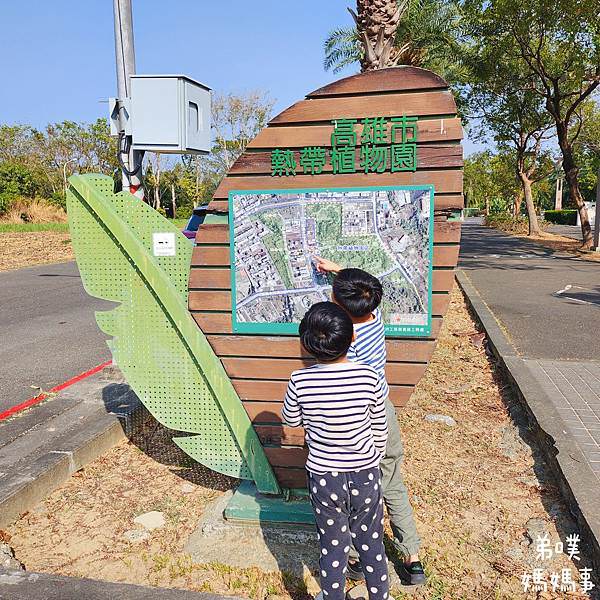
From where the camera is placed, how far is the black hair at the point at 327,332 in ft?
6.84

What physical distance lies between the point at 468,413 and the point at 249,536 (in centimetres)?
243

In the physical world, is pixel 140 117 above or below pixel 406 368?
above

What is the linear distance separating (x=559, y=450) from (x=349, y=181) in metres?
2.27

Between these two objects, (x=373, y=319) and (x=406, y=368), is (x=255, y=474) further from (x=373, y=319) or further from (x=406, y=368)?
(x=373, y=319)

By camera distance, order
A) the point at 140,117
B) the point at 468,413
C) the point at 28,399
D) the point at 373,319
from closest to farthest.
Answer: the point at 373,319
the point at 140,117
the point at 468,413
the point at 28,399

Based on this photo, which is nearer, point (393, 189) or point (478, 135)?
point (393, 189)

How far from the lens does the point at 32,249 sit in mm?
19875

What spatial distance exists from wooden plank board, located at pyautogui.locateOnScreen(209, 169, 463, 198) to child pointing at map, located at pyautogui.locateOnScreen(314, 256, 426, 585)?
545 millimetres

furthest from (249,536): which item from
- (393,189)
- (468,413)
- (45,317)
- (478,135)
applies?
(478,135)

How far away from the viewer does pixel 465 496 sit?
3451 millimetres

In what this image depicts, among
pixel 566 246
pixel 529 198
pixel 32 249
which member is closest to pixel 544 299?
pixel 566 246

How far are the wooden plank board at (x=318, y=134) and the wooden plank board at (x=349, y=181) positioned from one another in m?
0.16

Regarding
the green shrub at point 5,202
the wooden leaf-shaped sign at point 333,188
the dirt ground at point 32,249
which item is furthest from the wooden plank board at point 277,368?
the green shrub at point 5,202

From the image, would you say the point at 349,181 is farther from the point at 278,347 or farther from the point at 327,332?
the point at 327,332
